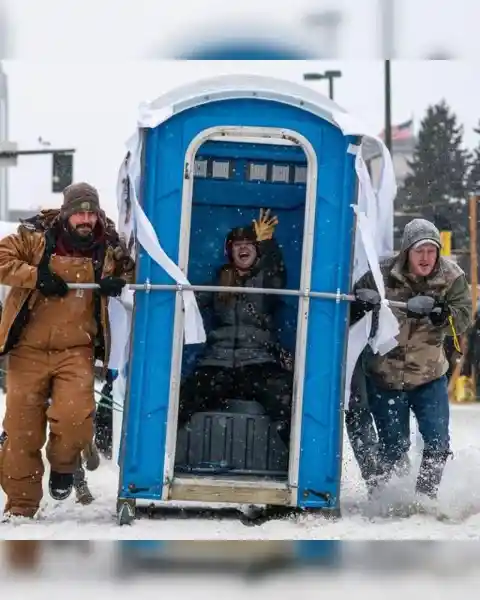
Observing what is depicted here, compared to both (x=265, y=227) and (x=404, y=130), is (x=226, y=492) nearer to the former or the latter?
(x=265, y=227)

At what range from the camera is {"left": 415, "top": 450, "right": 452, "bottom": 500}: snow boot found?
633 cm

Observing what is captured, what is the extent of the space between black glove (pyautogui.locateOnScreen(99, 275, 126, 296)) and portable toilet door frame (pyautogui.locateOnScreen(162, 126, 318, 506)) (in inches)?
11.9

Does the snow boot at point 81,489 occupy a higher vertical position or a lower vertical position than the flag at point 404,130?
lower

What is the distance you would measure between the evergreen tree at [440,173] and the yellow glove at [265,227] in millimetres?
18165

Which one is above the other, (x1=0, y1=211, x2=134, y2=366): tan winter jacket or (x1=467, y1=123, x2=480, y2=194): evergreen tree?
(x1=467, y1=123, x2=480, y2=194): evergreen tree

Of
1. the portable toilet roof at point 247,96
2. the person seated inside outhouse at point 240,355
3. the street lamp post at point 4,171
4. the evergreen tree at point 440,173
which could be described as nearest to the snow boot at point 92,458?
the person seated inside outhouse at point 240,355

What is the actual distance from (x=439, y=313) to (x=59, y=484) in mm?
2246

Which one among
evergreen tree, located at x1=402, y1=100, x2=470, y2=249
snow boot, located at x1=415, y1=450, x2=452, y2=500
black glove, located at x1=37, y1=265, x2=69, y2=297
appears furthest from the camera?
evergreen tree, located at x1=402, y1=100, x2=470, y2=249

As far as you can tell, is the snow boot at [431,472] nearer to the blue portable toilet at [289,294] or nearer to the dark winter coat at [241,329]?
the blue portable toilet at [289,294]

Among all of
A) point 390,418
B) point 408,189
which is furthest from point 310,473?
point 408,189

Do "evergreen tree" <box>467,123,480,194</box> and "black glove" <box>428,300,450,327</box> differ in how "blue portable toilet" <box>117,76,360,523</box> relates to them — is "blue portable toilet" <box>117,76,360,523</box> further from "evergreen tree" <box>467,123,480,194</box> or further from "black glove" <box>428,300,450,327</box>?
"evergreen tree" <box>467,123,480,194</box>

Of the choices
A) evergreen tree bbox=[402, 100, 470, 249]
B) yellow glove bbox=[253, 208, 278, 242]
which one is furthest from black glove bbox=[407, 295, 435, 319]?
evergreen tree bbox=[402, 100, 470, 249]

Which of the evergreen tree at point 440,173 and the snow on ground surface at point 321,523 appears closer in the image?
the snow on ground surface at point 321,523

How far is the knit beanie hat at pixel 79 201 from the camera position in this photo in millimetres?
5914
